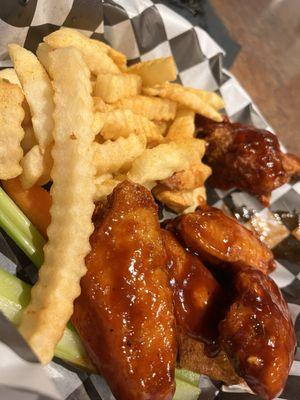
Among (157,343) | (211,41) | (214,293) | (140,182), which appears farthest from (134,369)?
(211,41)

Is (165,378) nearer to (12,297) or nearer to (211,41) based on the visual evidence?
(12,297)

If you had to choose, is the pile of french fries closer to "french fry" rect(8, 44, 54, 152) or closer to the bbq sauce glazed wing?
"french fry" rect(8, 44, 54, 152)

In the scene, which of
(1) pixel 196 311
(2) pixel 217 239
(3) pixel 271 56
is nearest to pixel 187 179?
(2) pixel 217 239

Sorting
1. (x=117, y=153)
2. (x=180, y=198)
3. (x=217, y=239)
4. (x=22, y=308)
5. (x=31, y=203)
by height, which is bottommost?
(x=22, y=308)

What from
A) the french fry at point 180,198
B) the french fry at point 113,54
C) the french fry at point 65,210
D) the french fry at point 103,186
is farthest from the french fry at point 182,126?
the french fry at point 65,210

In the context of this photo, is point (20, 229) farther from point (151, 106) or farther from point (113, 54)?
point (113, 54)

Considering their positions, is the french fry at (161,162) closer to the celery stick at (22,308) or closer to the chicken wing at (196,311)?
the chicken wing at (196,311)

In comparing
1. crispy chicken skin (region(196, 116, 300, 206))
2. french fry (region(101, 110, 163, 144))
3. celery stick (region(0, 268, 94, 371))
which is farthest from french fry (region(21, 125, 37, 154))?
crispy chicken skin (region(196, 116, 300, 206))
